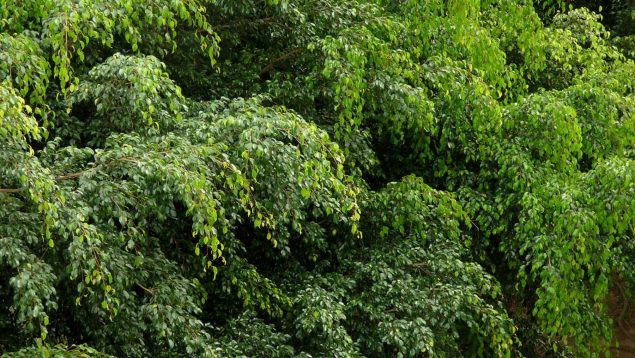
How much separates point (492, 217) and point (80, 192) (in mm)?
3822

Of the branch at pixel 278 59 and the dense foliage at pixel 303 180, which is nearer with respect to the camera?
the dense foliage at pixel 303 180

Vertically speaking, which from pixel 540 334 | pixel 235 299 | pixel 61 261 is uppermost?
pixel 61 261

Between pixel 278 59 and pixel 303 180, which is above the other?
pixel 303 180

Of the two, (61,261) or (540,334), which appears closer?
(61,261)

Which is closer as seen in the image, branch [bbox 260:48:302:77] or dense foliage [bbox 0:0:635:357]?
dense foliage [bbox 0:0:635:357]

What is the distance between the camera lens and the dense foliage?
6.32 m

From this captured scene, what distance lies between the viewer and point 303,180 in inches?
273

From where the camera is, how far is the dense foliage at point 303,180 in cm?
632

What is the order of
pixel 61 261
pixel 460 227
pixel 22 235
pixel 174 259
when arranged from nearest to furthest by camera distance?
1. pixel 22 235
2. pixel 61 261
3. pixel 174 259
4. pixel 460 227

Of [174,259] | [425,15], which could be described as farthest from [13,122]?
[425,15]

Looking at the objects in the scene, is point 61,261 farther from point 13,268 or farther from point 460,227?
point 460,227

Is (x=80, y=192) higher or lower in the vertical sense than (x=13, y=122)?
lower

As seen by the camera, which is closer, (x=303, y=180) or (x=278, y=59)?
(x=303, y=180)

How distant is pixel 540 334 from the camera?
31.4 ft
